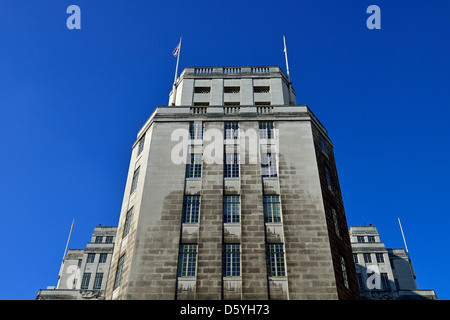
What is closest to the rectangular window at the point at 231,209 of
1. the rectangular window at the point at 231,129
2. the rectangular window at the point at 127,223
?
the rectangular window at the point at 231,129

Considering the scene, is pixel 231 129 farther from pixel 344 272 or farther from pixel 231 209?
pixel 344 272

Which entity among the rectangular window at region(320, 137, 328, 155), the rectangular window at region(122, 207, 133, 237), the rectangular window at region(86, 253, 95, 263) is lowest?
the rectangular window at region(122, 207, 133, 237)

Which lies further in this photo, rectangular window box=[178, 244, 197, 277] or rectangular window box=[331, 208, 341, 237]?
rectangular window box=[331, 208, 341, 237]

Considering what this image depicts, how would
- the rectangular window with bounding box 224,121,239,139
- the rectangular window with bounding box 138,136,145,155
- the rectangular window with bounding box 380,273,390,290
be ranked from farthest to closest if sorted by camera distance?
the rectangular window with bounding box 380,273,390,290 → the rectangular window with bounding box 138,136,145,155 → the rectangular window with bounding box 224,121,239,139

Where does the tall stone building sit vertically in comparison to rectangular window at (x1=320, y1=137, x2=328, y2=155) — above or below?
below

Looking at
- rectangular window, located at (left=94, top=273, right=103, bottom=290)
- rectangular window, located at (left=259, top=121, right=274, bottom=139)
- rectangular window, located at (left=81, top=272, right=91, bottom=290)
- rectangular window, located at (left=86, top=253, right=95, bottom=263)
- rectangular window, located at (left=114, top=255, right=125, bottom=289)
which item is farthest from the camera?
rectangular window, located at (left=86, top=253, right=95, bottom=263)

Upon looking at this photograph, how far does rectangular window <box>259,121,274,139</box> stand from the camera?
1441 inches

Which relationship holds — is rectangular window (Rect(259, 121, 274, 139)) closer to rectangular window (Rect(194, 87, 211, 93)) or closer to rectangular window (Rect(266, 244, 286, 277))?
rectangular window (Rect(194, 87, 211, 93))

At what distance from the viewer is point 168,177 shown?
111 ft

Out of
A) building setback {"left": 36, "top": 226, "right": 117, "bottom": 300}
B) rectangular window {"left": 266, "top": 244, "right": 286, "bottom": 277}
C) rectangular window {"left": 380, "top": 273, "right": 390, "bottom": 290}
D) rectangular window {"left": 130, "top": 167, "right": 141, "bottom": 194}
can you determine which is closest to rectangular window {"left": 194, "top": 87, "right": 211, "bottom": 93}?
rectangular window {"left": 130, "top": 167, "right": 141, "bottom": 194}

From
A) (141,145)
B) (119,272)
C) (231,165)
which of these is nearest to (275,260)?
(231,165)

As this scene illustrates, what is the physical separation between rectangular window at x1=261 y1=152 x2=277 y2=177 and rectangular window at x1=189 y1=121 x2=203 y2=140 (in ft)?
20.0

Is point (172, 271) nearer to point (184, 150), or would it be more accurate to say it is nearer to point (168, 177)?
point (168, 177)
